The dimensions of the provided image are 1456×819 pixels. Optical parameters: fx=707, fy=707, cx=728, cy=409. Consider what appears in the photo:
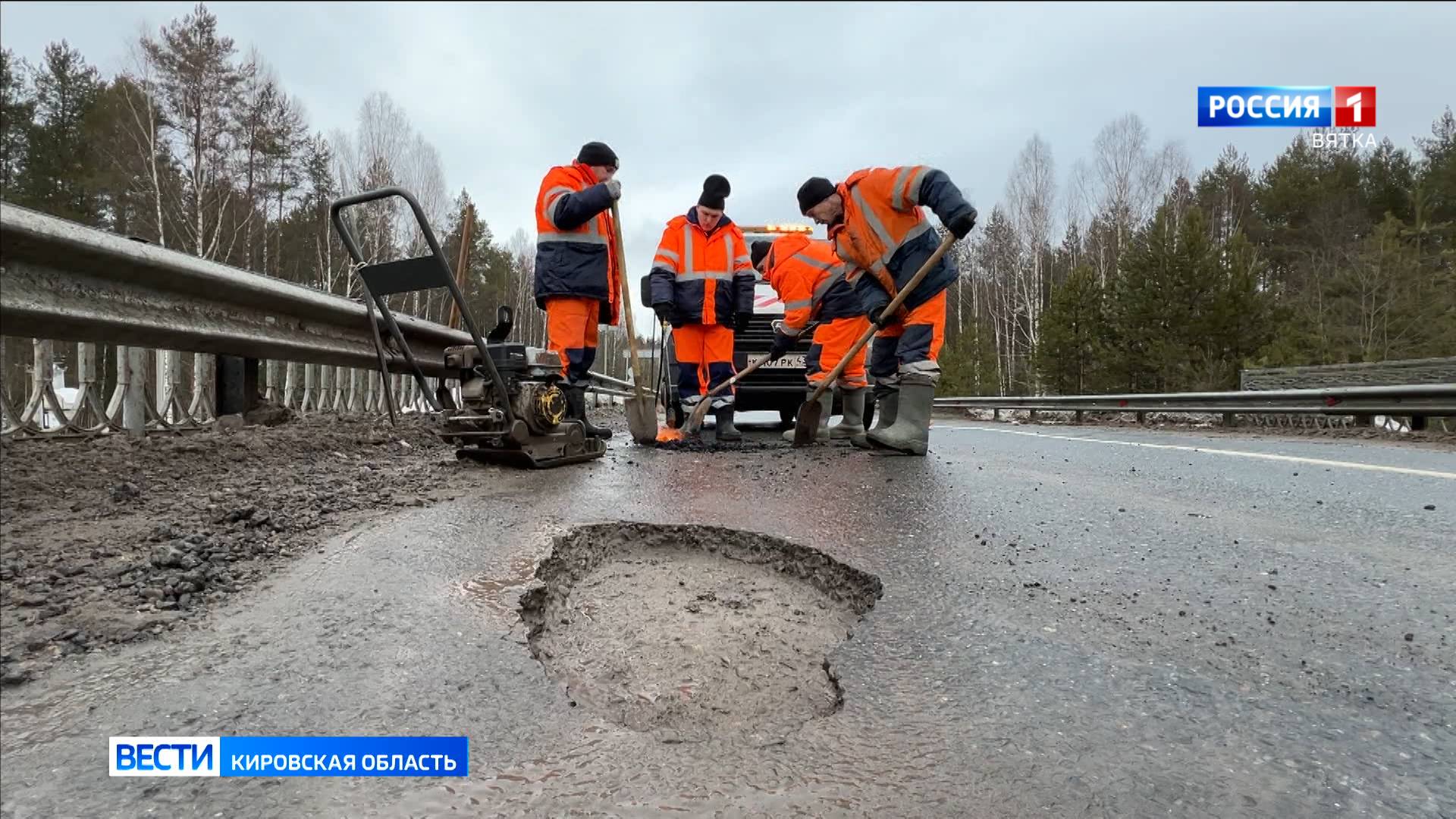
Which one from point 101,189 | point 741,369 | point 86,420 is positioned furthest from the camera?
point 101,189

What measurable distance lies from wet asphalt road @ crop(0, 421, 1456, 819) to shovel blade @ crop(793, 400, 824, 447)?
2.97 m

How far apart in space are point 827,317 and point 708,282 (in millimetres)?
1119

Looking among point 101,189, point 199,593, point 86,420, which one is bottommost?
point 199,593

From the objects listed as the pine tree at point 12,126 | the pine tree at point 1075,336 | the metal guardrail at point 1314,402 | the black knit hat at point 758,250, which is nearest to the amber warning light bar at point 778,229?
the black knit hat at point 758,250

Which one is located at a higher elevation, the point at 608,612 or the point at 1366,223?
the point at 1366,223

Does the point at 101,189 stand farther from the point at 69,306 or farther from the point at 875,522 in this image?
the point at 875,522

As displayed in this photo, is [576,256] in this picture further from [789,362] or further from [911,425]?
[789,362]

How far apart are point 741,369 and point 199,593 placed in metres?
5.88

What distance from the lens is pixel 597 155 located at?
4805mm

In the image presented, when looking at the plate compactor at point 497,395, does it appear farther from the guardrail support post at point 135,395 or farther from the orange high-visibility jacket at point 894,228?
the orange high-visibility jacket at point 894,228

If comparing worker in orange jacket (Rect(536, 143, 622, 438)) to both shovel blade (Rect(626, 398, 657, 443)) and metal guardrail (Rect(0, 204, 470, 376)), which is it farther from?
metal guardrail (Rect(0, 204, 470, 376))

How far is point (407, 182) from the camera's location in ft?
97.3

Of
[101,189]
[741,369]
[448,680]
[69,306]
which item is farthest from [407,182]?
[448,680]

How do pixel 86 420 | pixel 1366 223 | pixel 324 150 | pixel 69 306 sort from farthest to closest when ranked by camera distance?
pixel 324 150, pixel 1366 223, pixel 86 420, pixel 69 306
